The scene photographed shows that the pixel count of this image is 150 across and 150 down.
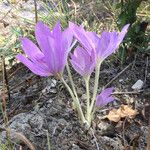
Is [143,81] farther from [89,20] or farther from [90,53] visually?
[89,20]

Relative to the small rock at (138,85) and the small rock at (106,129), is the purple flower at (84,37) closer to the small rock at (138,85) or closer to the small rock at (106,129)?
the small rock at (106,129)

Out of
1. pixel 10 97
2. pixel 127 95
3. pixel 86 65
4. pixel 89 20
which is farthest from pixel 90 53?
pixel 89 20

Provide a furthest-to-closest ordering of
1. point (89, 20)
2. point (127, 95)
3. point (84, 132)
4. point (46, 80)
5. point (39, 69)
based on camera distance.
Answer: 1. point (89, 20)
2. point (46, 80)
3. point (127, 95)
4. point (84, 132)
5. point (39, 69)

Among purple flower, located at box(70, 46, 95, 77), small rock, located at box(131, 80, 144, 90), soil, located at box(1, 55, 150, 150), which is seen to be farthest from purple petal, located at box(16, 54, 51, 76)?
small rock, located at box(131, 80, 144, 90)

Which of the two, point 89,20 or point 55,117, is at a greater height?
point 89,20

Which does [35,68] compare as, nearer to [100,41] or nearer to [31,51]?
[31,51]

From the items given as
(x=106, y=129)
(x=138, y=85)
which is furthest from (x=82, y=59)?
(x=138, y=85)

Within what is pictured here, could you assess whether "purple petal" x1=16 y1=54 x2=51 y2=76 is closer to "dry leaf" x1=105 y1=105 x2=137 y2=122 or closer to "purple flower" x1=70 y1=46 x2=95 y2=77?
"purple flower" x1=70 y1=46 x2=95 y2=77
